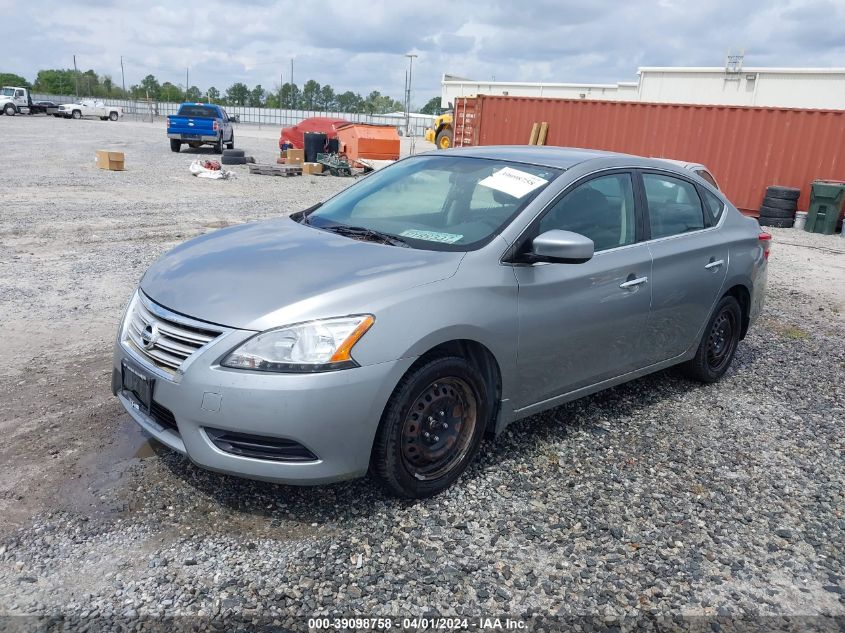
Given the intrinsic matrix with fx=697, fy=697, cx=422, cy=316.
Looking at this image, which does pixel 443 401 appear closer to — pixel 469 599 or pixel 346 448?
pixel 346 448

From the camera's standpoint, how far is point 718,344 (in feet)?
17.2

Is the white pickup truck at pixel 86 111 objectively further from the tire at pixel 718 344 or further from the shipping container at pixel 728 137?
the tire at pixel 718 344

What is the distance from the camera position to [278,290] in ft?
10.1

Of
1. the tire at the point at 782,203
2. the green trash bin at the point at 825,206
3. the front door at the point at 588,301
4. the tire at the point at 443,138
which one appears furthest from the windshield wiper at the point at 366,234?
the tire at the point at 443,138

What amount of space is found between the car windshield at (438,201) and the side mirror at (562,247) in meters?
0.26

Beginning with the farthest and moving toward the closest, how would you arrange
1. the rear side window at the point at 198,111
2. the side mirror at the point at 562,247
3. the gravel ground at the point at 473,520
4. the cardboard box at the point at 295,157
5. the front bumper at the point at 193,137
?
the rear side window at the point at 198,111
the front bumper at the point at 193,137
the cardboard box at the point at 295,157
the side mirror at the point at 562,247
the gravel ground at the point at 473,520

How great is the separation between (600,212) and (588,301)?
61cm

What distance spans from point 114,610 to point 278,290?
4.59 ft

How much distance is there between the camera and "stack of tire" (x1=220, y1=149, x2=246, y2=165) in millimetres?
21375

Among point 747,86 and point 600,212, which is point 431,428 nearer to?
point 600,212

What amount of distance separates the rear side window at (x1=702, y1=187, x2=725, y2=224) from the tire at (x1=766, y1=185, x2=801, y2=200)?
37.9ft

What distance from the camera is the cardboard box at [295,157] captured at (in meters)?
21.8

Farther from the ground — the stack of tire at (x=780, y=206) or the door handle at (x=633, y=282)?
the door handle at (x=633, y=282)

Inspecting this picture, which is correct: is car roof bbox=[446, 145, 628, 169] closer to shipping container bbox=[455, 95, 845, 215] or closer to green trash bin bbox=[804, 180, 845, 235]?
green trash bin bbox=[804, 180, 845, 235]
